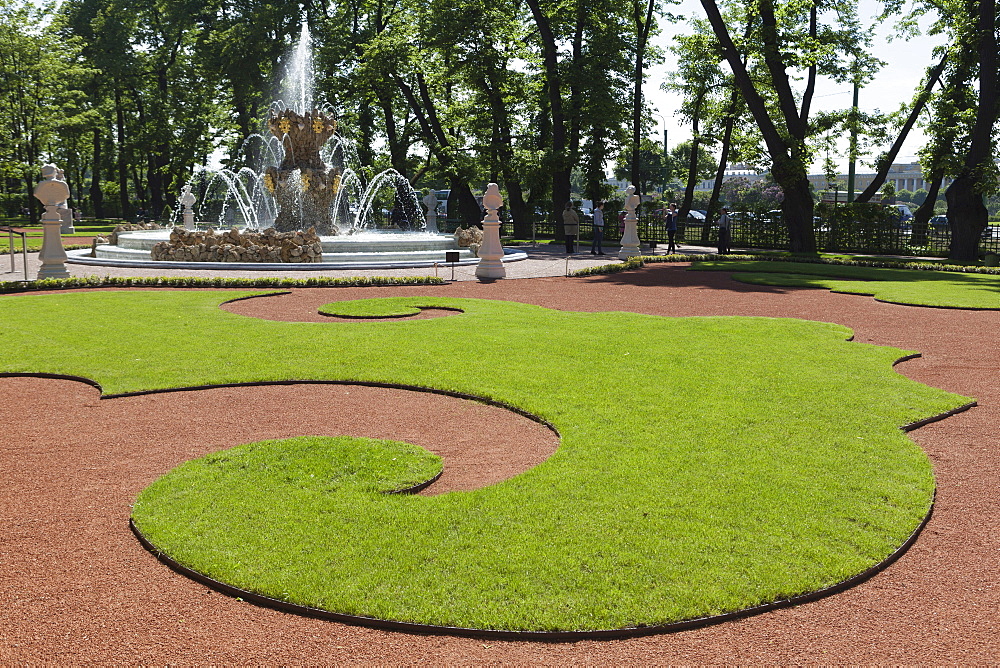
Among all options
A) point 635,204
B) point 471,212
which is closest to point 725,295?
point 635,204

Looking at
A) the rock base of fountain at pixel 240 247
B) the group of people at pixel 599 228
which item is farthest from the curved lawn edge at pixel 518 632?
the group of people at pixel 599 228

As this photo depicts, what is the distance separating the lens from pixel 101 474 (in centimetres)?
630

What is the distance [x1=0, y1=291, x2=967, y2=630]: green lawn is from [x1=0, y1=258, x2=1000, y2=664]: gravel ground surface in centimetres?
18

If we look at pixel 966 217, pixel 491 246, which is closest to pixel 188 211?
pixel 491 246

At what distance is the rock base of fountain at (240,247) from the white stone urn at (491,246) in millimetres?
5565

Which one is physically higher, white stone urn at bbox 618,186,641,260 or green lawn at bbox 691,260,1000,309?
white stone urn at bbox 618,186,641,260

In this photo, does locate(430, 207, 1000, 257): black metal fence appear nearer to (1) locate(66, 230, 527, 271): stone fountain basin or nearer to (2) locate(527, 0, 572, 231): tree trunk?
(2) locate(527, 0, 572, 231): tree trunk

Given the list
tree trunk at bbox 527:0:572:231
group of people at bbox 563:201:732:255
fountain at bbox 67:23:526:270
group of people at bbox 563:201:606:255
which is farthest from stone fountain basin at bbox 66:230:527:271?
tree trunk at bbox 527:0:572:231

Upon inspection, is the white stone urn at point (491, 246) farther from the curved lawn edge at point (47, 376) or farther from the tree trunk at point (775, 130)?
the curved lawn edge at point (47, 376)

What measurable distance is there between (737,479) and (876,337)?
7856 millimetres

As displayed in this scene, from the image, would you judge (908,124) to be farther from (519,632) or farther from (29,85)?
(29,85)

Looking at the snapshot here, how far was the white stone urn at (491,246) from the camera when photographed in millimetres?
21859

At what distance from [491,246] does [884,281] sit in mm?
10097

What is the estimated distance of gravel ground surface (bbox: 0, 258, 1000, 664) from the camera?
3.88 m
